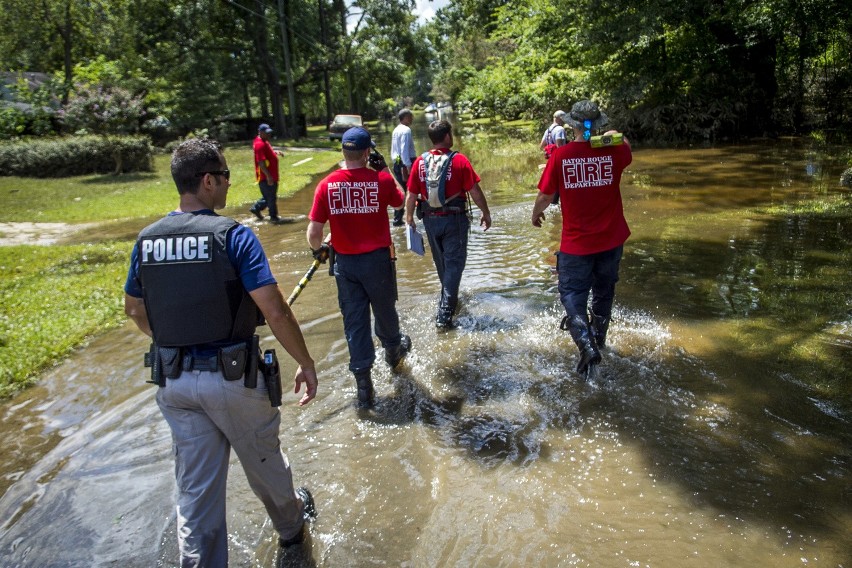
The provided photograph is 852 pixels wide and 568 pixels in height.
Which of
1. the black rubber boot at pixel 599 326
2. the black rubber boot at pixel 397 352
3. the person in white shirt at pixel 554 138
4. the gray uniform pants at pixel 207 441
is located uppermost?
the person in white shirt at pixel 554 138

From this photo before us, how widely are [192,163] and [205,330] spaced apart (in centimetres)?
76

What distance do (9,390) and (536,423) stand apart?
450 centimetres

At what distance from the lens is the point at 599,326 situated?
18.3 feet

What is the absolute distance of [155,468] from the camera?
4414mm

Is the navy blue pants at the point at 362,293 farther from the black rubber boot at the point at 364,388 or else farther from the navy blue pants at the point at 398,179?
the navy blue pants at the point at 398,179

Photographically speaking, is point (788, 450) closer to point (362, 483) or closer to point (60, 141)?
point (362, 483)

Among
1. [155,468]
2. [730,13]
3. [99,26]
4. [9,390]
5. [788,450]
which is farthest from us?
[99,26]

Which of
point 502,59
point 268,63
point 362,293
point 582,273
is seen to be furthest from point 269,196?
point 502,59

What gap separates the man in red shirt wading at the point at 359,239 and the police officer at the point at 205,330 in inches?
71.3

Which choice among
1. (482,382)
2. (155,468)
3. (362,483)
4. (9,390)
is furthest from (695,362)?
(9,390)

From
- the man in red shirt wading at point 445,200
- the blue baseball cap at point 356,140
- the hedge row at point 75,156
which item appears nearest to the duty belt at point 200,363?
the blue baseball cap at point 356,140

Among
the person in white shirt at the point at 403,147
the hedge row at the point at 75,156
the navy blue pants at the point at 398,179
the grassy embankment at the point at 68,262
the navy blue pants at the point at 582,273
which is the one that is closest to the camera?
the navy blue pants at the point at 582,273

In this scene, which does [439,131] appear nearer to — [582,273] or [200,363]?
[582,273]

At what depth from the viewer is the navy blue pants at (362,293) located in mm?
4883
